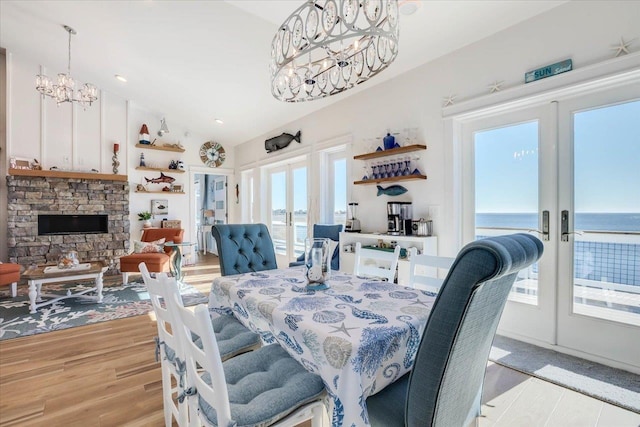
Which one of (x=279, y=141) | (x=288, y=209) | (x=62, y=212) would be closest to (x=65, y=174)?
(x=62, y=212)

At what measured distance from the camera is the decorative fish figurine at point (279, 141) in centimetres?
525

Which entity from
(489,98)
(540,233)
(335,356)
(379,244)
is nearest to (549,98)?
(489,98)

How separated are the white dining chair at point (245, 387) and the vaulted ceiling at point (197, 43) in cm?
270

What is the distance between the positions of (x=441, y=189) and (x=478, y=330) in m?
2.32

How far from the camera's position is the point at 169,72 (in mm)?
4445

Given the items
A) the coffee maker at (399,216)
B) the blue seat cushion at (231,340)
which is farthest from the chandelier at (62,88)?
the coffee maker at (399,216)

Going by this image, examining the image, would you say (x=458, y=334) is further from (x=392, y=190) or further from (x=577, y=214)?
(x=392, y=190)

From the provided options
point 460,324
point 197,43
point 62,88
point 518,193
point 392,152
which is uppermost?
point 197,43

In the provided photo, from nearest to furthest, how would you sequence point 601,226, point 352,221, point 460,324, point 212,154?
point 460,324 → point 601,226 → point 352,221 → point 212,154

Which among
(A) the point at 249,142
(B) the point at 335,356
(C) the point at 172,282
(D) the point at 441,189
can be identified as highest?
(A) the point at 249,142

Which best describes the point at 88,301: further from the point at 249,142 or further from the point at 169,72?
the point at 249,142

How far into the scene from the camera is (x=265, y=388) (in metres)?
1.16

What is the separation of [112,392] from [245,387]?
147cm

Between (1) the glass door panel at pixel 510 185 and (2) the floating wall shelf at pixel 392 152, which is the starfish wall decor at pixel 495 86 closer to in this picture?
(1) the glass door panel at pixel 510 185
